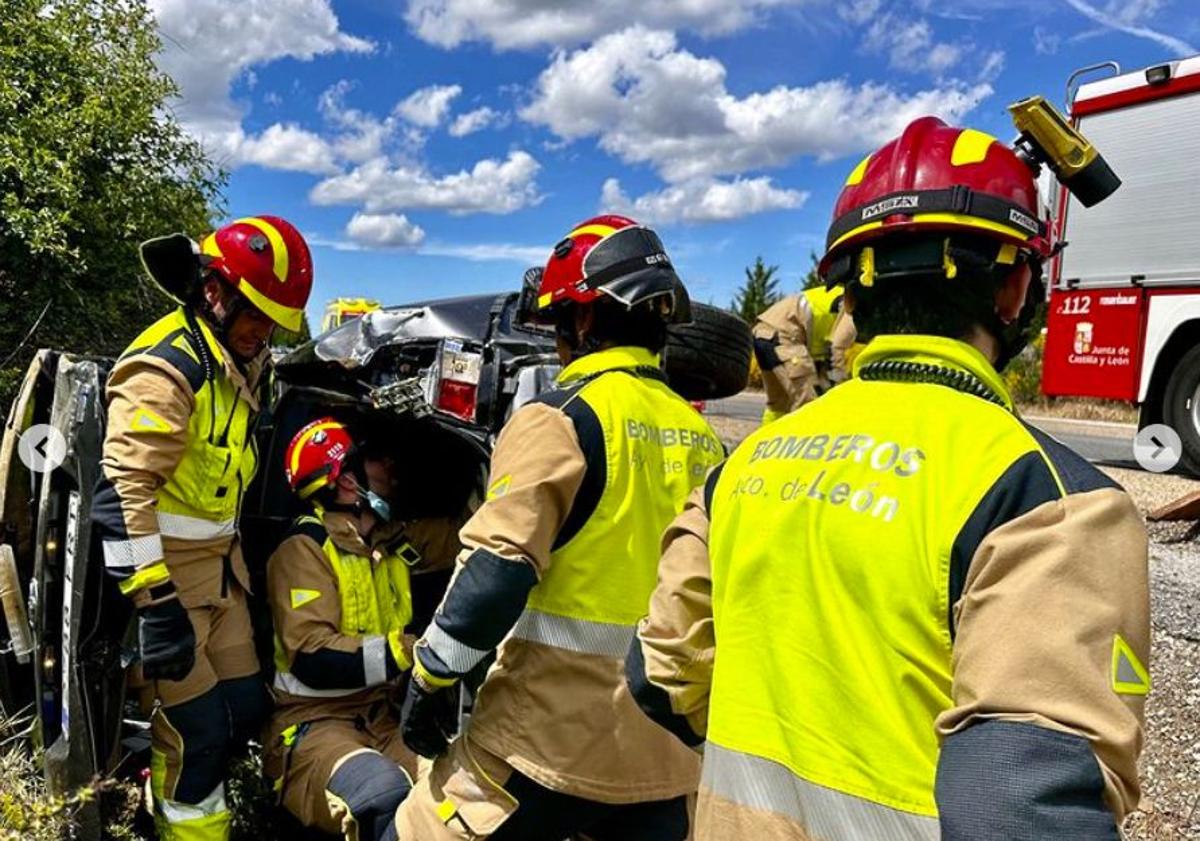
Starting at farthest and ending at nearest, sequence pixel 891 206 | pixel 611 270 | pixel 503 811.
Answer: pixel 611 270, pixel 503 811, pixel 891 206

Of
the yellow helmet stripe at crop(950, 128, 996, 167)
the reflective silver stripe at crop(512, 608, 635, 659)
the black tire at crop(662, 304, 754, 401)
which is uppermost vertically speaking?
the yellow helmet stripe at crop(950, 128, 996, 167)

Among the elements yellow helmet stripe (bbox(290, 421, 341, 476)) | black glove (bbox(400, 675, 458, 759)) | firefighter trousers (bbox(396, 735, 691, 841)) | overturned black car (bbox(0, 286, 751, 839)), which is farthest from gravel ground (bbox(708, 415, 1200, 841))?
yellow helmet stripe (bbox(290, 421, 341, 476))

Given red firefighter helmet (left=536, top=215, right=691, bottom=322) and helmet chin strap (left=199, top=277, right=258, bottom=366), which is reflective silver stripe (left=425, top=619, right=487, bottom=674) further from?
helmet chin strap (left=199, top=277, right=258, bottom=366)

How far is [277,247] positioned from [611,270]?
4.91 feet

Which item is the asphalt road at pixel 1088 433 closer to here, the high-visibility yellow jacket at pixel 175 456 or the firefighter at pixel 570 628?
the high-visibility yellow jacket at pixel 175 456

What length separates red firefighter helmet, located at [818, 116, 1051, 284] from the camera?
1277 millimetres

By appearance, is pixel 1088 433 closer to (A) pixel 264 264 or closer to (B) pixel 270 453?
(B) pixel 270 453

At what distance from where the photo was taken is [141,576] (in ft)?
9.33

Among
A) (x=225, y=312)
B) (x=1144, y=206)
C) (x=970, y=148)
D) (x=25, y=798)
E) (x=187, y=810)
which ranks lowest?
(x=187, y=810)

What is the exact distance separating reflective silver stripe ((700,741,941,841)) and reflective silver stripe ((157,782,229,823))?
2348 mm

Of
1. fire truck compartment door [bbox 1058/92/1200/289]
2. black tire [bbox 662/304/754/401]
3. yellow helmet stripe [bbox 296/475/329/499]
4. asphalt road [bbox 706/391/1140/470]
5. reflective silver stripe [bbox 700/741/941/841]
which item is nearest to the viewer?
reflective silver stripe [bbox 700/741/941/841]

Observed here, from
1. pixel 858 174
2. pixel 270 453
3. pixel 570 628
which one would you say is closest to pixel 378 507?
pixel 270 453

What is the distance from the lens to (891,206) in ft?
4.29

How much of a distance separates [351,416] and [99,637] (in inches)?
51.4
